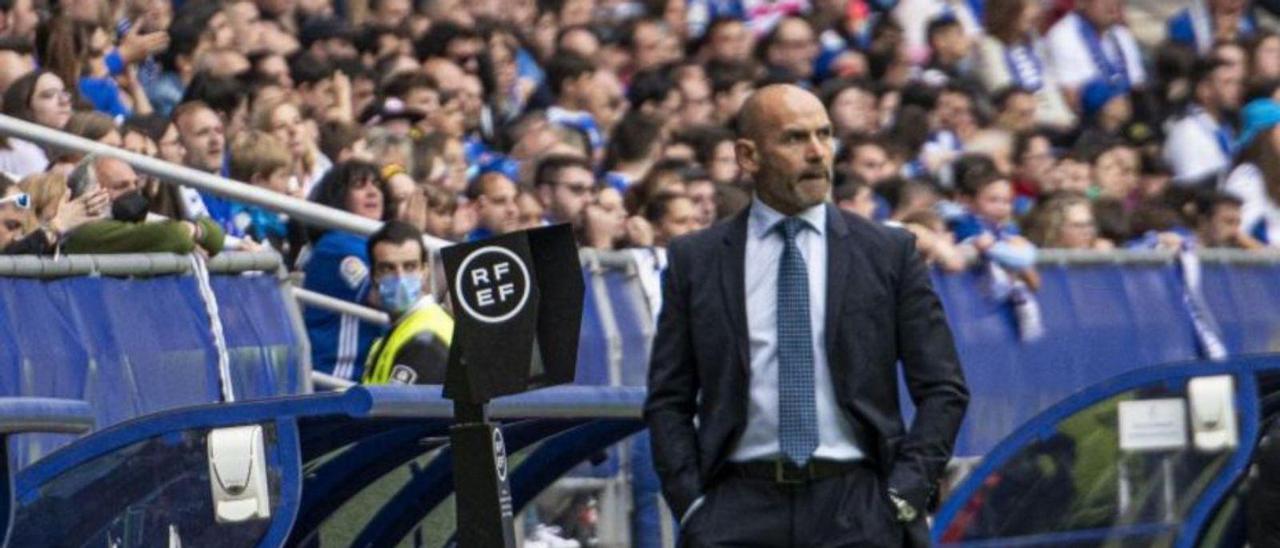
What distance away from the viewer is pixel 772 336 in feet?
25.2

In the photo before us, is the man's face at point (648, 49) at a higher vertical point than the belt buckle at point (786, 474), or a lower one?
higher

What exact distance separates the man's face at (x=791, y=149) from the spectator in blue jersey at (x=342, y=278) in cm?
526

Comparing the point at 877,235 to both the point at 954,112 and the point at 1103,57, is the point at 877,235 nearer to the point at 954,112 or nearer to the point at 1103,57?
the point at 954,112

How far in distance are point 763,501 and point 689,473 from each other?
0.60 feet

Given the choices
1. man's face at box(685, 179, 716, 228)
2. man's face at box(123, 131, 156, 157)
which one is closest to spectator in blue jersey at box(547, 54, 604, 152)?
man's face at box(685, 179, 716, 228)

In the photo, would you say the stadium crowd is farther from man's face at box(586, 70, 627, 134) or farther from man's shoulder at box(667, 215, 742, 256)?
man's shoulder at box(667, 215, 742, 256)

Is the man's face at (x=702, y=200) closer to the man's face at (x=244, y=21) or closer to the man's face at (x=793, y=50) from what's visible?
the man's face at (x=244, y=21)

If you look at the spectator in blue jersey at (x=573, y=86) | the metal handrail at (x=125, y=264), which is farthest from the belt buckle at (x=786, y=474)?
the spectator in blue jersey at (x=573, y=86)

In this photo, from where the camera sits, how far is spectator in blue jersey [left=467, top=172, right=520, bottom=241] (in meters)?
14.1

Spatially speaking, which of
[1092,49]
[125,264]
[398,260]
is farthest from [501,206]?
[1092,49]

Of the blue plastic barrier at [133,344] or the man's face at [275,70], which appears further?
the man's face at [275,70]

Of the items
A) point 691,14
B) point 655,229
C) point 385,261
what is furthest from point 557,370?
point 691,14

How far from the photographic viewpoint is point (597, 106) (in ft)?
58.1

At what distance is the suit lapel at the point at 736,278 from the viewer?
7676 millimetres
